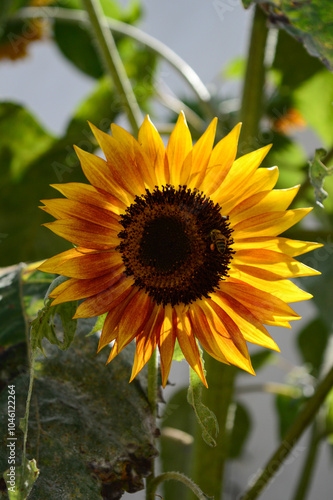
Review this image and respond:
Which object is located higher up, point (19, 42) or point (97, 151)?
point (19, 42)

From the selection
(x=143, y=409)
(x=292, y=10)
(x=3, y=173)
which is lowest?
(x=143, y=409)

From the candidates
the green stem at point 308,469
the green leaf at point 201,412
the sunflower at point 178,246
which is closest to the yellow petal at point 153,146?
the sunflower at point 178,246

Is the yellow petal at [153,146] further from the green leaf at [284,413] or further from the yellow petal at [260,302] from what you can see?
the green leaf at [284,413]

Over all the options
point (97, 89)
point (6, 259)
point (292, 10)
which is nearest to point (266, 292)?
point (292, 10)

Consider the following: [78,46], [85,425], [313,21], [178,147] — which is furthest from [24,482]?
[78,46]

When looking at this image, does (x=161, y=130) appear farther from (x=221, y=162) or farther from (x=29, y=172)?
(x=221, y=162)

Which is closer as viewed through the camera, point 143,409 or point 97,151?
point 143,409

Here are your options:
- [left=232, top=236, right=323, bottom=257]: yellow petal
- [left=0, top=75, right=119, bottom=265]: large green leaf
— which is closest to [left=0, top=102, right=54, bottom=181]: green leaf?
[left=0, top=75, right=119, bottom=265]: large green leaf

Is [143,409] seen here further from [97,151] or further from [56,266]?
[97,151]
